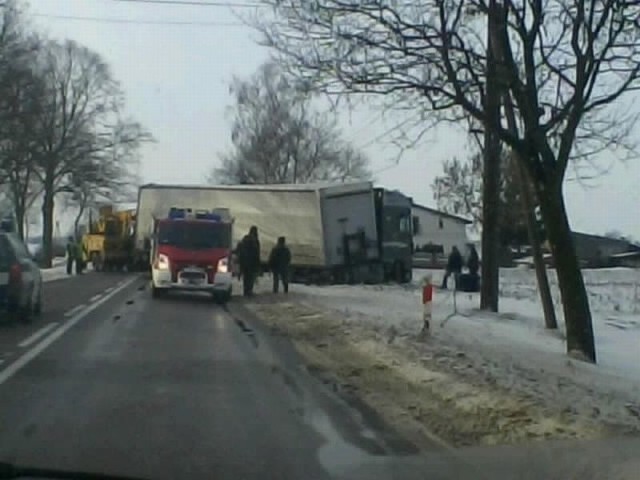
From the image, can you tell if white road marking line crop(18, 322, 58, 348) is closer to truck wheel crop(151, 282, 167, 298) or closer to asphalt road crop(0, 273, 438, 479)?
asphalt road crop(0, 273, 438, 479)

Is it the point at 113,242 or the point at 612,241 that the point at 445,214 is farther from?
the point at 113,242

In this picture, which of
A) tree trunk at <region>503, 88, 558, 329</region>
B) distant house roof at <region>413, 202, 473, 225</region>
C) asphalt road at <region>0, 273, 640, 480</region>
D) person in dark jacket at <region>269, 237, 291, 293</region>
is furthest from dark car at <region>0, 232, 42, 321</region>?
distant house roof at <region>413, 202, 473, 225</region>

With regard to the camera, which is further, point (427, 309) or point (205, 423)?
point (427, 309)

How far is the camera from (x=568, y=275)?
19297mm

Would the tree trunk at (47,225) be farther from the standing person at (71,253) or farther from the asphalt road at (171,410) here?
the asphalt road at (171,410)

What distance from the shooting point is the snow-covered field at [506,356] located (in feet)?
41.1

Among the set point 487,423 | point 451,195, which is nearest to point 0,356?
point 487,423

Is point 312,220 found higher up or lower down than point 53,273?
higher up

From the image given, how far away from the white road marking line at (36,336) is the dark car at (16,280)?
0.69 m

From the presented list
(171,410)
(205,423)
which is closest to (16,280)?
(171,410)

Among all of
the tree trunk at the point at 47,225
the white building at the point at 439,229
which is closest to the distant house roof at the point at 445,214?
the white building at the point at 439,229

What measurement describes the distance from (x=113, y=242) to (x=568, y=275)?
166 ft

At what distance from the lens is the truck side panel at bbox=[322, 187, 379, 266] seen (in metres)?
49.6

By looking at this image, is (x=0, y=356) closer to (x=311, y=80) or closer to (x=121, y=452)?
(x=311, y=80)
